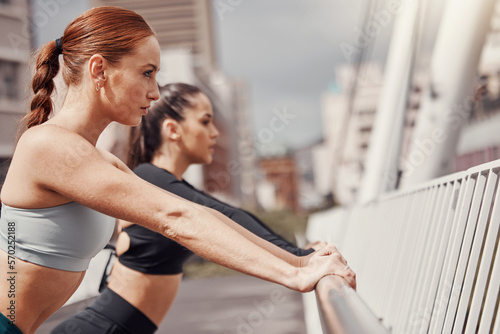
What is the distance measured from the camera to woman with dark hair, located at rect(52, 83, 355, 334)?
7.39ft

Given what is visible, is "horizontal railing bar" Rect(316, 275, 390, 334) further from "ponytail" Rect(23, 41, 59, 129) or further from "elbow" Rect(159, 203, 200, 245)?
"ponytail" Rect(23, 41, 59, 129)

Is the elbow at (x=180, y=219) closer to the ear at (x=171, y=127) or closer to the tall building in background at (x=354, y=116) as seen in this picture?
the ear at (x=171, y=127)

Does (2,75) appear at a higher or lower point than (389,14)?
higher

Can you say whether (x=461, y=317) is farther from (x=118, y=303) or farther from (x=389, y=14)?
(x=389, y=14)

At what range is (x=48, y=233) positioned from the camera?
1507mm

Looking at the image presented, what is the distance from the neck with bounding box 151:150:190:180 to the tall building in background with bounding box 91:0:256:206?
5060 cm

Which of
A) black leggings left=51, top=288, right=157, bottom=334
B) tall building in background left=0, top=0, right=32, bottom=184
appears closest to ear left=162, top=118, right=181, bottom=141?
black leggings left=51, top=288, right=157, bottom=334

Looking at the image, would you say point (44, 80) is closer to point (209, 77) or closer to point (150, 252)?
point (150, 252)

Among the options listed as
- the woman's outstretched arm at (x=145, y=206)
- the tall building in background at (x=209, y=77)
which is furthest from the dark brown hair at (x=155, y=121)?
the tall building in background at (x=209, y=77)

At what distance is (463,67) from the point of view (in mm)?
6434

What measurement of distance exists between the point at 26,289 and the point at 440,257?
4.75ft

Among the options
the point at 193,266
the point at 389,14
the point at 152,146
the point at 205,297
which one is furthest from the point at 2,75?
the point at 152,146

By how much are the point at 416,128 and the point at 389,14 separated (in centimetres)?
191

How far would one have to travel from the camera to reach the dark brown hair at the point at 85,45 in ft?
A: 5.40
